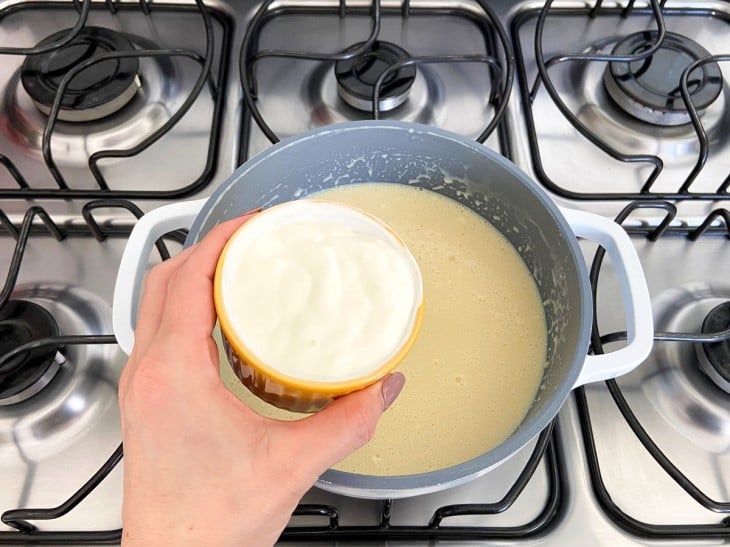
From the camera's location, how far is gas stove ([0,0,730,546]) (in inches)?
21.3

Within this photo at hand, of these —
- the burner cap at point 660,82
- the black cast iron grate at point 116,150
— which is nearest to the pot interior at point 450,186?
the black cast iron grate at point 116,150

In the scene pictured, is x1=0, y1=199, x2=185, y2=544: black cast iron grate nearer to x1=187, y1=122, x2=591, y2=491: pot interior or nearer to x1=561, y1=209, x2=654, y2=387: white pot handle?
x1=187, y1=122, x2=591, y2=491: pot interior

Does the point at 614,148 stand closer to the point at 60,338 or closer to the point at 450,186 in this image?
the point at 450,186

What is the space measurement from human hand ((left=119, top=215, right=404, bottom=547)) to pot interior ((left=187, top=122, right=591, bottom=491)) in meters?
0.14

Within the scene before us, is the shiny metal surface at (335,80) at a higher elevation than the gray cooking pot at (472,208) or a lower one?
higher

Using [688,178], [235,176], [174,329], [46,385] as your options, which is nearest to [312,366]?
[174,329]

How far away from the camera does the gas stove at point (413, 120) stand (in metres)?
0.54

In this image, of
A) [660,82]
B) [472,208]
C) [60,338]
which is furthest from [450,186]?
[60,338]

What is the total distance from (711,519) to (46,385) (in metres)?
0.58

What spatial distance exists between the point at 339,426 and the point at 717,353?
389mm

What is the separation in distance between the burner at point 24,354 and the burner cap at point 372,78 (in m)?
0.38

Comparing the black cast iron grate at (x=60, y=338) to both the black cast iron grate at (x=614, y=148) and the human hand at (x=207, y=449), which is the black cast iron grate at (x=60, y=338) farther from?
the black cast iron grate at (x=614, y=148)

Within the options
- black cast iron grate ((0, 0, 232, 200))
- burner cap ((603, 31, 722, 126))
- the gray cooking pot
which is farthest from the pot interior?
burner cap ((603, 31, 722, 126))

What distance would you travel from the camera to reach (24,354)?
56 centimetres
